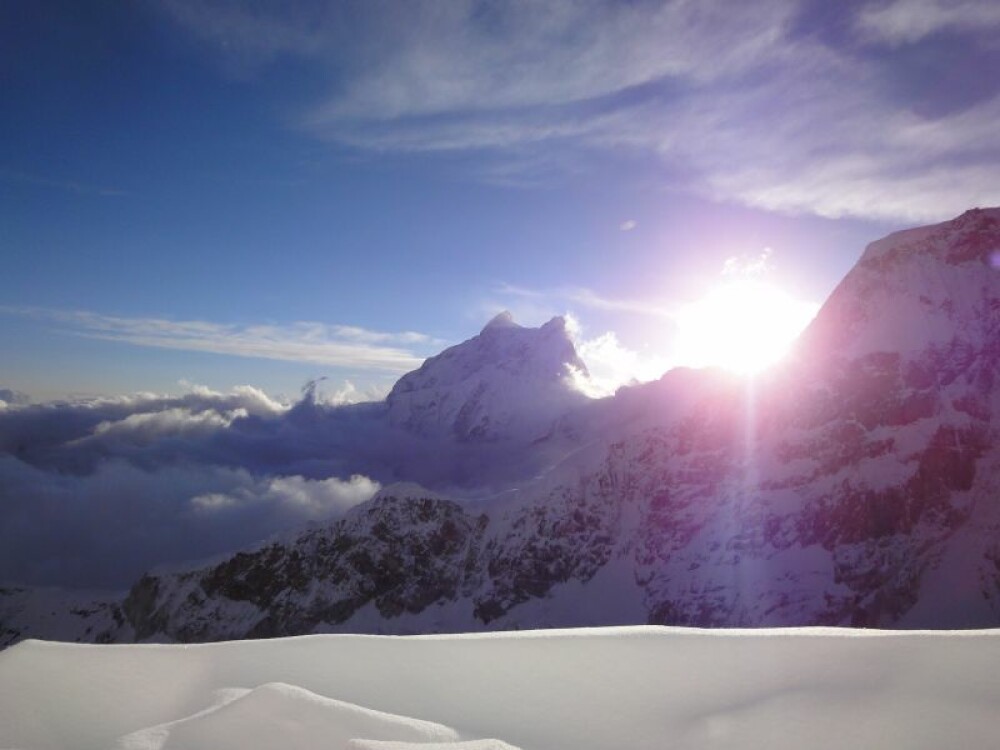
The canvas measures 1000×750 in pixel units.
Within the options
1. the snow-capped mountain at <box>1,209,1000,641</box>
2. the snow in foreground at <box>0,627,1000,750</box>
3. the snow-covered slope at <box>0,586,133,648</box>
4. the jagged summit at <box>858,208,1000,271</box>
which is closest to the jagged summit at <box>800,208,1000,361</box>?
the jagged summit at <box>858,208,1000,271</box>

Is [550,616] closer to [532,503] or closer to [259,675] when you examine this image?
[532,503]

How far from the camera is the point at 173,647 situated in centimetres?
611

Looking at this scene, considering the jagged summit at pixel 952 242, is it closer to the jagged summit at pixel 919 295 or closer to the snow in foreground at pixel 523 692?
the jagged summit at pixel 919 295

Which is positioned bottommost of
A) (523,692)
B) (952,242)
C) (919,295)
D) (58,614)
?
(58,614)

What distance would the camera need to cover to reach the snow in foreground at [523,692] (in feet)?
13.3

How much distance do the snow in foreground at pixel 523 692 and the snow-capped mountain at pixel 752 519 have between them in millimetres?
88249

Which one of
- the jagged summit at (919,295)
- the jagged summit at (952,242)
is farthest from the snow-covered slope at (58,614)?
the jagged summit at (952,242)

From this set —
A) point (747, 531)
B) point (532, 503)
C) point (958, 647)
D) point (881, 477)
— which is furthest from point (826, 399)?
point (958, 647)

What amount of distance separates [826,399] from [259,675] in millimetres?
110000

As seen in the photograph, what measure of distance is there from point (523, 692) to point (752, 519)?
9982 cm

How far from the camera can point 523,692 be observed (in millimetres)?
5051

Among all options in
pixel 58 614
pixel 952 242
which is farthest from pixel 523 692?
pixel 58 614

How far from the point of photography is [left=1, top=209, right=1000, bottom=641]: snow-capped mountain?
287 feet

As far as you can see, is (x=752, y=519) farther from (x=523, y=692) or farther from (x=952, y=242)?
(x=523, y=692)
